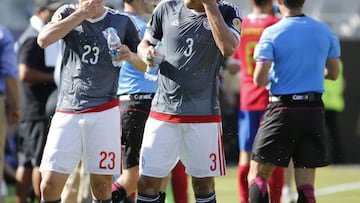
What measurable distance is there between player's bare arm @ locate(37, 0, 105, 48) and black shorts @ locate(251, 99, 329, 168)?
2.23 meters

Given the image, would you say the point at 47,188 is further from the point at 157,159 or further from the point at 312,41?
the point at 312,41

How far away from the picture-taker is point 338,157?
2109 cm

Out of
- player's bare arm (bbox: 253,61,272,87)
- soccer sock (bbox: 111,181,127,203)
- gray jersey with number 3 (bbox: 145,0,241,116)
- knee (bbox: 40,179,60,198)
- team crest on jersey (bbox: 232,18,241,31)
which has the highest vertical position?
team crest on jersey (bbox: 232,18,241,31)

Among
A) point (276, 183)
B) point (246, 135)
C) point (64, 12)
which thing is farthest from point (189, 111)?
point (246, 135)

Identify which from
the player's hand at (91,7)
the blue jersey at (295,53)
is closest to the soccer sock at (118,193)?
the blue jersey at (295,53)

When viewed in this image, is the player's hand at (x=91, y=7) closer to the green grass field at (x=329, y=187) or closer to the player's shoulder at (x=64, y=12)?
the player's shoulder at (x=64, y=12)

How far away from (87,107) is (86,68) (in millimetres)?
342

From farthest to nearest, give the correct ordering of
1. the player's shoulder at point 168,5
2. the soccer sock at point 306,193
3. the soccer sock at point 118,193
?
the soccer sock at point 118,193 → the soccer sock at point 306,193 → the player's shoulder at point 168,5

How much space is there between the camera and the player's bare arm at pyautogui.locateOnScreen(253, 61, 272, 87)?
9281 millimetres

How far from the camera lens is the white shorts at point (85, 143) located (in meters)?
8.15

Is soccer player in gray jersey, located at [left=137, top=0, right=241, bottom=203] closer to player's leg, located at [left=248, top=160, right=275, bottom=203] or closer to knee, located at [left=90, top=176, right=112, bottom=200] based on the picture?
knee, located at [left=90, top=176, right=112, bottom=200]

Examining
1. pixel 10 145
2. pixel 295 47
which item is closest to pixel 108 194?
pixel 295 47

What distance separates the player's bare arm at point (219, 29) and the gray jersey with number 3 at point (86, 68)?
988mm

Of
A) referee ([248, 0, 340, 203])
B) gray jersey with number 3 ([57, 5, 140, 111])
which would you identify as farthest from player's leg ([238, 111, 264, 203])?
gray jersey with number 3 ([57, 5, 140, 111])
